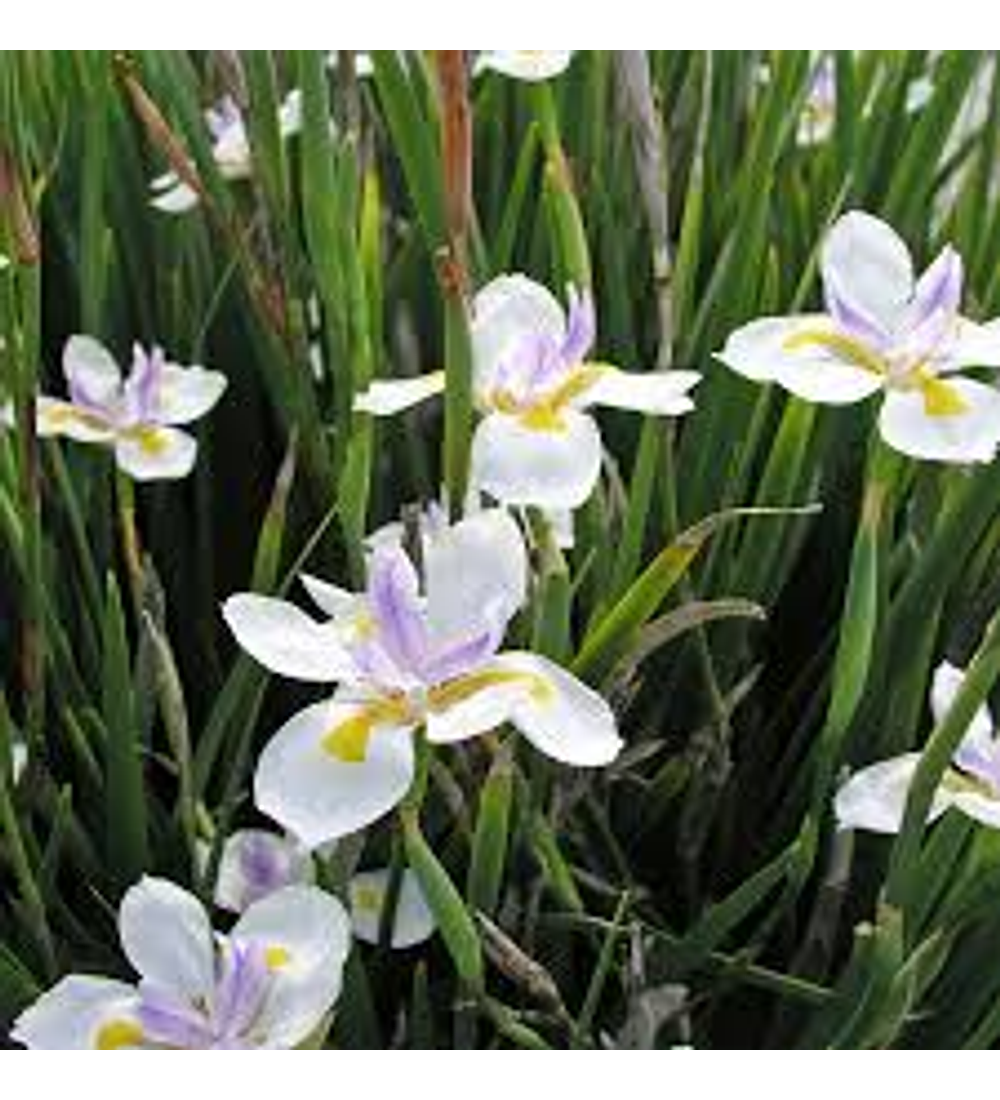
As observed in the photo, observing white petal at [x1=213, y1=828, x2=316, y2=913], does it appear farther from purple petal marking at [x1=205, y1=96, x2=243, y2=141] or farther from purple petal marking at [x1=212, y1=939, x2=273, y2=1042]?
purple petal marking at [x1=205, y1=96, x2=243, y2=141]

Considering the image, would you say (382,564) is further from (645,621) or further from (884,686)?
(884,686)

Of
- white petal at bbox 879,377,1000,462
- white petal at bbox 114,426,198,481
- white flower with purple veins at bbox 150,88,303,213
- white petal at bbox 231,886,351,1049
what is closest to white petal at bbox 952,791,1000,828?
white petal at bbox 879,377,1000,462

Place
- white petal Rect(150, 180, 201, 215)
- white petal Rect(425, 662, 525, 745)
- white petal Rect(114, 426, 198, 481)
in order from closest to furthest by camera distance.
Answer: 1. white petal Rect(425, 662, 525, 745)
2. white petal Rect(114, 426, 198, 481)
3. white petal Rect(150, 180, 201, 215)

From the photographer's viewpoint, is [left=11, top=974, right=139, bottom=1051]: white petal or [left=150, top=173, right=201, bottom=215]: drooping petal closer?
[left=11, top=974, right=139, bottom=1051]: white petal

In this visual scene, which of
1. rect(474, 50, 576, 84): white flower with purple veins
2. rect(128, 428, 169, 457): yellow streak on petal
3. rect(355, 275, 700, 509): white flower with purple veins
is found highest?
rect(474, 50, 576, 84): white flower with purple veins

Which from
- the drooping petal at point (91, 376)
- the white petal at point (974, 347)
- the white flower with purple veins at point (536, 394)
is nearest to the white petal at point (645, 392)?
the white flower with purple veins at point (536, 394)

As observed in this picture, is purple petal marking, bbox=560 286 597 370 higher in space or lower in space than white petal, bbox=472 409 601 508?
higher
